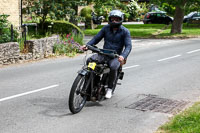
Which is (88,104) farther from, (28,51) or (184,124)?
(28,51)

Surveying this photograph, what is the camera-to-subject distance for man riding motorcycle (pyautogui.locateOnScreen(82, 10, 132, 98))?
7.27 meters

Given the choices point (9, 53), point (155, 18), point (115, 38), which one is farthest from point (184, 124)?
point (155, 18)

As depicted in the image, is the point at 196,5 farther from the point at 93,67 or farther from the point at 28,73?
the point at 93,67

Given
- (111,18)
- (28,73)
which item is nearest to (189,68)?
(28,73)

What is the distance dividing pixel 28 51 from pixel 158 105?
9.02 meters

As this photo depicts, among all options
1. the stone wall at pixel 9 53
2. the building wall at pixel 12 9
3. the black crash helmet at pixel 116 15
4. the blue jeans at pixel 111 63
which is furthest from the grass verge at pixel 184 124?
→ the building wall at pixel 12 9

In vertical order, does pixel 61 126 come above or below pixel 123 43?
below

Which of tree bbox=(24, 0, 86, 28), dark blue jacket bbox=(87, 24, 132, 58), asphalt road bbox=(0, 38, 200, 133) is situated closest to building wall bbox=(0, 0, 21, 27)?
tree bbox=(24, 0, 86, 28)

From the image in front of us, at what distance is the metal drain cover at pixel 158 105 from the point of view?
7.19m

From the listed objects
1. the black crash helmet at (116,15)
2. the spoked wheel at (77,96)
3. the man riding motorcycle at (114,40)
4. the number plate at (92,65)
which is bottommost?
the spoked wheel at (77,96)

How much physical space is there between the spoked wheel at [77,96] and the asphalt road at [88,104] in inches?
5.3

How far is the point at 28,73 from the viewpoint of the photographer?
1153cm

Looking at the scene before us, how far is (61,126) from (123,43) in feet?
8.11

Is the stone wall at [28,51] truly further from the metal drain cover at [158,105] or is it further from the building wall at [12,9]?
the metal drain cover at [158,105]
